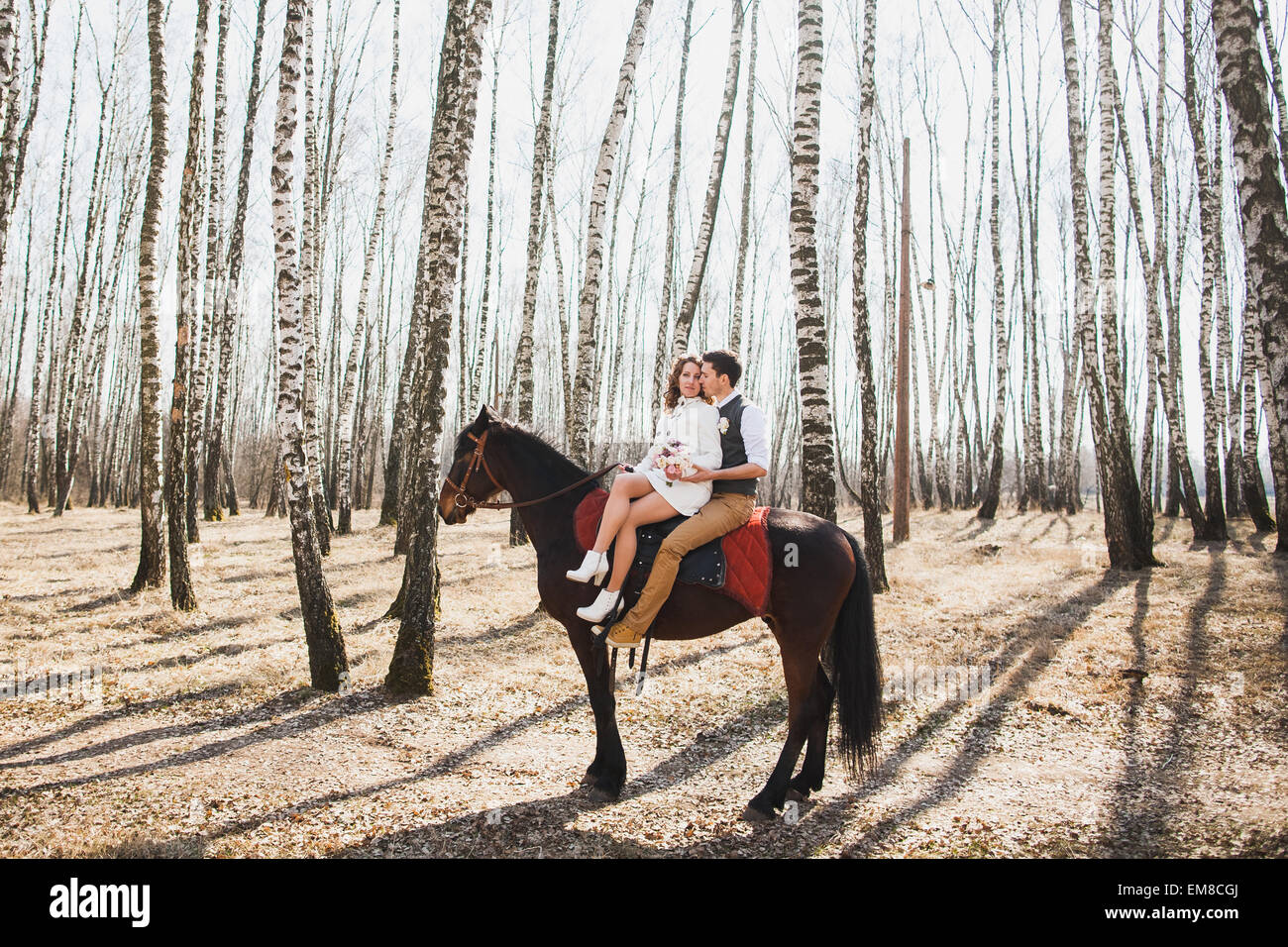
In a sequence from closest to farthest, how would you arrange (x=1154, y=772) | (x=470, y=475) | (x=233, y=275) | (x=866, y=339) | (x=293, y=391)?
(x=1154, y=772) < (x=470, y=475) < (x=293, y=391) < (x=866, y=339) < (x=233, y=275)

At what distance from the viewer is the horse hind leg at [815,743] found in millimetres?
4203

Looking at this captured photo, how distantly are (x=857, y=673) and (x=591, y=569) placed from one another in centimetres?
172

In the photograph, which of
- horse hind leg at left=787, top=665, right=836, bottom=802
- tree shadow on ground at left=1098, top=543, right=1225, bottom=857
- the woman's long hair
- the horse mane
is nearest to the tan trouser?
the woman's long hair

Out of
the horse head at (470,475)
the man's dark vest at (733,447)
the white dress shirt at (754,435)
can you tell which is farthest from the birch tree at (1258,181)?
the horse head at (470,475)

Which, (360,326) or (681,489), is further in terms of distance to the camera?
(360,326)

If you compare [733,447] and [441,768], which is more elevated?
[733,447]

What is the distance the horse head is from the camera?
470 centimetres

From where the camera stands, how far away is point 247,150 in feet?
43.4

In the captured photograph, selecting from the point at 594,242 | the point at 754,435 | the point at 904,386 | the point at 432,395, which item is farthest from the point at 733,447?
the point at 904,386

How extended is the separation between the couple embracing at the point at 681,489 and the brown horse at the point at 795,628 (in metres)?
0.22

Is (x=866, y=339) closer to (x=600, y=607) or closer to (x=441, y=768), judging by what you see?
(x=600, y=607)

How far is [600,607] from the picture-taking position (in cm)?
408

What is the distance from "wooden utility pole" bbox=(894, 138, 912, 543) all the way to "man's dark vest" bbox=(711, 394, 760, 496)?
1044 cm

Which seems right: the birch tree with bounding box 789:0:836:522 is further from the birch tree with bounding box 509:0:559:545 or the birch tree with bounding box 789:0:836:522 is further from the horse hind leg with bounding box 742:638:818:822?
the birch tree with bounding box 509:0:559:545
